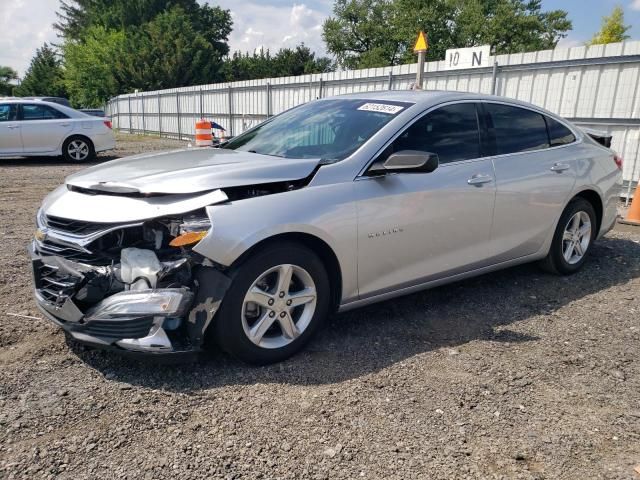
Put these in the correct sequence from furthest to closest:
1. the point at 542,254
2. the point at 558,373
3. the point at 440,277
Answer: the point at 542,254 → the point at 440,277 → the point at 558,373

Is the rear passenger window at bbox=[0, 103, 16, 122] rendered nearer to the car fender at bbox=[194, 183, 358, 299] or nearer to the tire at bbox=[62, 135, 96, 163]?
the tire at bbox=[62, 135, 96, 163]

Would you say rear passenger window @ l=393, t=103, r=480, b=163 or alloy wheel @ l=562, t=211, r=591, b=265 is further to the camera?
alloy wheel @ l=562, t=211, r=591, b=265

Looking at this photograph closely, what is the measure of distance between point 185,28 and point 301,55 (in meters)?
11.3

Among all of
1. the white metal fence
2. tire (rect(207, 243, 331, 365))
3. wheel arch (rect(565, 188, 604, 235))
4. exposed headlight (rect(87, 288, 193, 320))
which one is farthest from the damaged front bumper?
the white metal fence

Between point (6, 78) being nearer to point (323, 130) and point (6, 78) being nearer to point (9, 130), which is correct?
point (9, 130)

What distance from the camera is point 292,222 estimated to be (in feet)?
10.1

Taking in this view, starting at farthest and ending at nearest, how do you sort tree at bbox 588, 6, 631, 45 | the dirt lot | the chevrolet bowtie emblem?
tree at bbox 588, 6, 631, 45 < the chevrolet bowtie emblem < the dirt lot

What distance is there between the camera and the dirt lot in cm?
241

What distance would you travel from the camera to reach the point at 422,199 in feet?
12.1

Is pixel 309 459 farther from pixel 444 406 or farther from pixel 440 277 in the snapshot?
pixel 440 277

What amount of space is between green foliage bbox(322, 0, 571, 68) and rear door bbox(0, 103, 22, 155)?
37515mm

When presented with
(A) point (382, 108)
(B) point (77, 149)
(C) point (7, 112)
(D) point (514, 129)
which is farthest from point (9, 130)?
(D) point (514, 129)

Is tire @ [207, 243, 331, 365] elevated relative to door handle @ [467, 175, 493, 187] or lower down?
lower down

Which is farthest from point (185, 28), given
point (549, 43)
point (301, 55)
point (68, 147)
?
point (68, 147)
